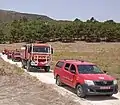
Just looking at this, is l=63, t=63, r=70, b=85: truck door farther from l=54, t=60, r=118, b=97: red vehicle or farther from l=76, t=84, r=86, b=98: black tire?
l=76, t=84, r=86, b=98: black tire

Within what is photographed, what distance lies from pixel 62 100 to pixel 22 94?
2.42 meters

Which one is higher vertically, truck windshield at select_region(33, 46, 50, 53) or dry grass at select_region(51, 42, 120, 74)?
truck windshield at select_region(33, 46, 50, 53)

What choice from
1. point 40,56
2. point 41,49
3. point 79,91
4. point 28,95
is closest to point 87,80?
point 79,91

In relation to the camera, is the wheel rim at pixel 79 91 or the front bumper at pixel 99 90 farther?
the wheel rim at pixel 79 91

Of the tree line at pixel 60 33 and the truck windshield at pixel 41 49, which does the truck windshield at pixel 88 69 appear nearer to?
the truck windshield at pixel 41 49

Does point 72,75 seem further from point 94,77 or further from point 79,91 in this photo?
point 94,77

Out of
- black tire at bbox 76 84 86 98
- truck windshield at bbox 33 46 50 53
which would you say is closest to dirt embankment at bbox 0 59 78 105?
black tire at bbox 76 84 86 98

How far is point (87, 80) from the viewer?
17.0 meters

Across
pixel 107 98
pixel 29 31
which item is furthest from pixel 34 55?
pixel 29 31

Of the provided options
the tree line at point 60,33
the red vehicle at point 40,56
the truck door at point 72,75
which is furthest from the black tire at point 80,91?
the tree line at point 60,33

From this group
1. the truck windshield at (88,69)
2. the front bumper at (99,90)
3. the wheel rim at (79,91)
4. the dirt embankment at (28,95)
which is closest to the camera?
the dirt embankment at (28,95)

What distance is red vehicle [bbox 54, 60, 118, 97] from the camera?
16.8 meters

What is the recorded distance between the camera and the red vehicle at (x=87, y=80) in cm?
1683

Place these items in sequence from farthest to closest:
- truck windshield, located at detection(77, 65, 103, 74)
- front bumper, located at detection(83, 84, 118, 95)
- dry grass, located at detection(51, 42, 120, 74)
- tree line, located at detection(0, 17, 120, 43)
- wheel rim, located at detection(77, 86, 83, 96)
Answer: tree line, located at detection(0, 17, 120, 43)
dry grass, located at detection(51, 42, 120, 74)
truck windshield, located at detection(77, 65, 103, 74)
wheel rim, located at detection(77, 86, 83, 96)
front bumper, located at detection(83, 84, 118, 95)
